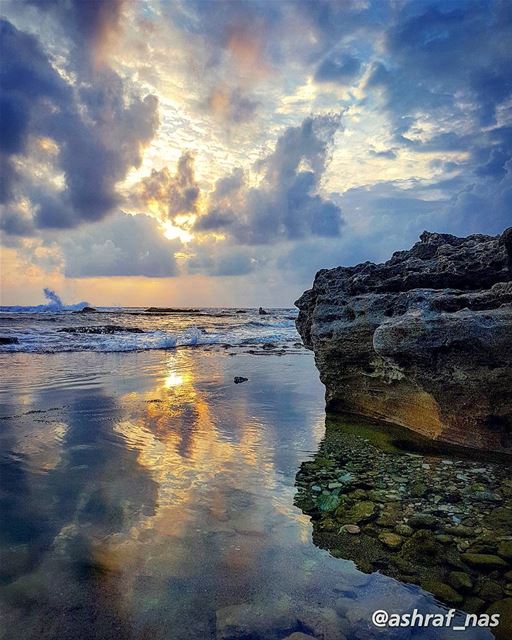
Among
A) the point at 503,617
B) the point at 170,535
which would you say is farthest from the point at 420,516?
the point at 170,535

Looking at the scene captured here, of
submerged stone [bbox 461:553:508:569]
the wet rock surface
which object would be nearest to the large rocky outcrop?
the wet rock surface

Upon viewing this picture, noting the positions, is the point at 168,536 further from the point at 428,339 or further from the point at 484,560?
the point at 428,339

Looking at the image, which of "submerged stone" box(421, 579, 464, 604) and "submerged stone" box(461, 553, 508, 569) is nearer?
"submerged stone" box(421, 579, 464, 604)

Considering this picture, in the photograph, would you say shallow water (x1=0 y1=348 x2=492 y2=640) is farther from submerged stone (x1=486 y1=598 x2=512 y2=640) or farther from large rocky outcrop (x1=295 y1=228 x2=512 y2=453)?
large rocky outcrop (x1=295 y1=228 x2=512 y2=453)

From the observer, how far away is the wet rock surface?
12.6 ft

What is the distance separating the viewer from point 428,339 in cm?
743

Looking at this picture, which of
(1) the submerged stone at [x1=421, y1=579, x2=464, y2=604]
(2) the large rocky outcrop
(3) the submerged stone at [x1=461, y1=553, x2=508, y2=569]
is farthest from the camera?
(2) the large rocky outcrop

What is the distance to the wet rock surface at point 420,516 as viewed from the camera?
383 cm

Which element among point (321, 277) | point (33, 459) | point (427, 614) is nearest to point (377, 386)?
point (321, 277)

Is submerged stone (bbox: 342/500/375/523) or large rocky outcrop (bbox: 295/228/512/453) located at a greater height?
large rocky outcrop (bbox: 295/228/512/453)

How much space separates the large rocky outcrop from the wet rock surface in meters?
0.93

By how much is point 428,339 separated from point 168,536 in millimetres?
5466

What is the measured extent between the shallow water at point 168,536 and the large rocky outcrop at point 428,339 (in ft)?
5.97

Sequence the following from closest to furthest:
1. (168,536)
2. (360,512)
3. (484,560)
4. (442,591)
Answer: (442,591)
(484,560)
(168,536)
(360,512)
